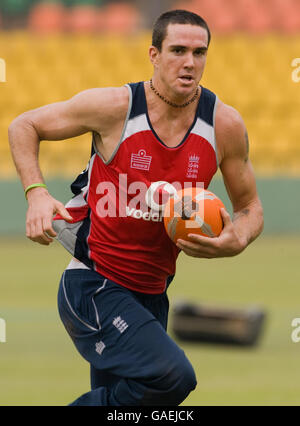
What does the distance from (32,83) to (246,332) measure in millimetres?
13005

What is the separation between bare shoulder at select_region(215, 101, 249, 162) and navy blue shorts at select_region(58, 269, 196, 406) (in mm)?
1039

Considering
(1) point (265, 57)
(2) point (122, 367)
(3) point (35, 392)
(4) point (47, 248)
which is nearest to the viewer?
(2) point (122, 367)

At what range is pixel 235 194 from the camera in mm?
5609

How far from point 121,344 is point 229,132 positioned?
1434mm

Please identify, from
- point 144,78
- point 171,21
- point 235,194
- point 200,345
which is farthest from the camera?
point 144,78

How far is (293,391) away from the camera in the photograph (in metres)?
8.21

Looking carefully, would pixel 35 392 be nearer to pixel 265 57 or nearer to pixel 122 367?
pixel 122 367

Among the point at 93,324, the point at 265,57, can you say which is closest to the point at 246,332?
the point at 93,324

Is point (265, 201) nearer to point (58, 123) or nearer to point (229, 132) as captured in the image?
point (229, 132)

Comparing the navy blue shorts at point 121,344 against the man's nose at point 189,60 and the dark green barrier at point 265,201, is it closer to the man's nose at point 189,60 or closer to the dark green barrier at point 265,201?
the man's nose at point 189,60

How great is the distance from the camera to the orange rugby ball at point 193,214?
16.0 ft

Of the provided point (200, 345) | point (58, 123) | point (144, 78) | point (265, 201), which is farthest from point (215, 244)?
point (144, 78)

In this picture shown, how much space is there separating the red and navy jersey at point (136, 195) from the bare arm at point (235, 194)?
3.9 inches
